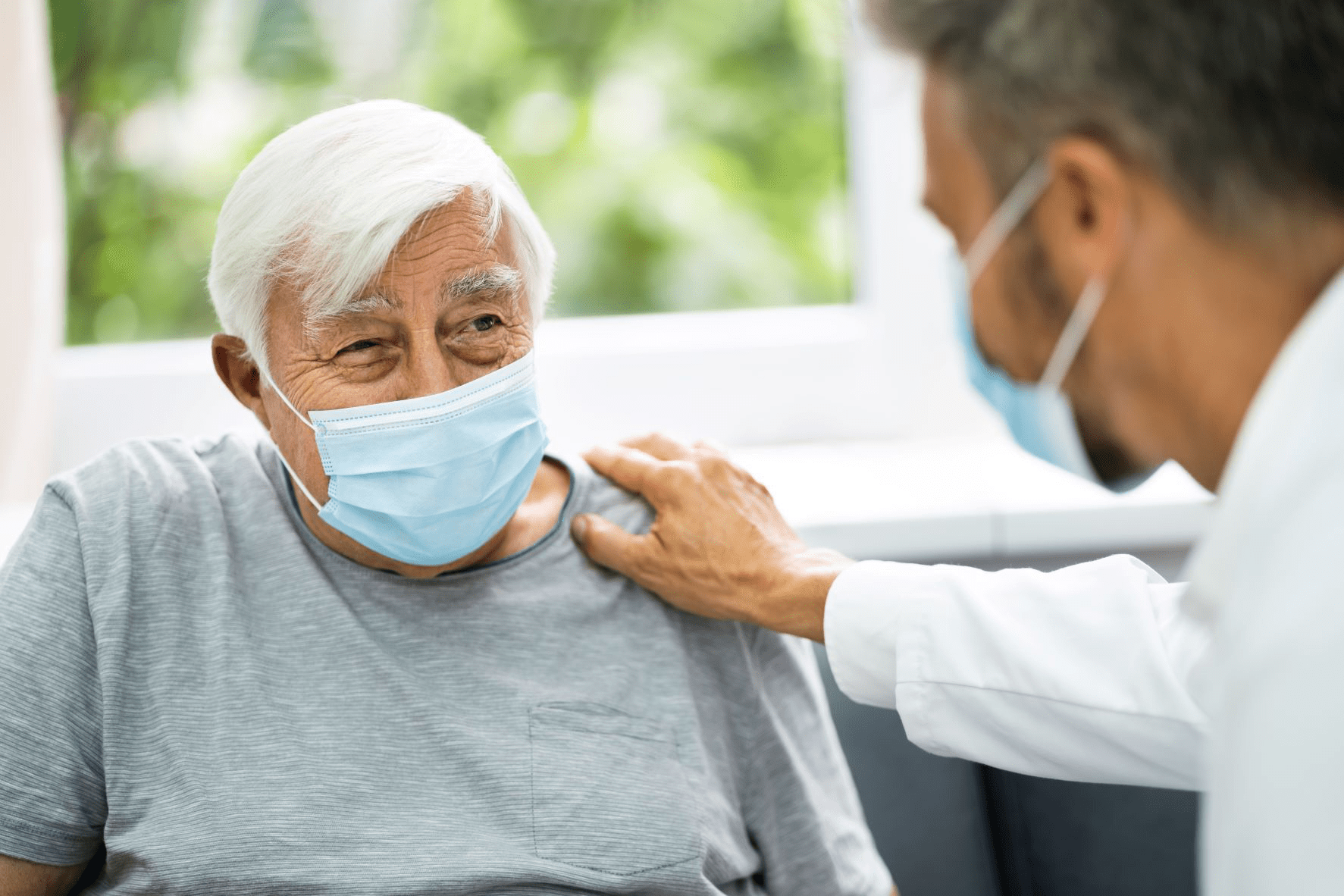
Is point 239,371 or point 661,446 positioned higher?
point 239,371

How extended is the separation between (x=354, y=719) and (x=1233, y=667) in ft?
2.93

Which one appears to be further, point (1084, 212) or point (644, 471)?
point (644, 471)

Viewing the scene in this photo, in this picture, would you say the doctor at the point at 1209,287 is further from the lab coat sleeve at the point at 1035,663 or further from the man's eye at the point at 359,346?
the man's eye at the point at 359,346

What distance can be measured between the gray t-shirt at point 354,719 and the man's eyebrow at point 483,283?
0.96 ft

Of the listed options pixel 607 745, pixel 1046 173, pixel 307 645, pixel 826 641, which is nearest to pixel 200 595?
pixel 307 645

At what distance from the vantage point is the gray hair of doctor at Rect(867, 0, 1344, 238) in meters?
0.69

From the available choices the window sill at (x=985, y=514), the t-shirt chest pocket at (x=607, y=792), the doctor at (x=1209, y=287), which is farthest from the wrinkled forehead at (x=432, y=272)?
the window sill at (x=985, y=514)

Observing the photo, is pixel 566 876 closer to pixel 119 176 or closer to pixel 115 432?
pixel 115 432

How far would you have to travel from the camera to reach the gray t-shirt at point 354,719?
1.21m

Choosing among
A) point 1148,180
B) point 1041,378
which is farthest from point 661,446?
point 1148,180

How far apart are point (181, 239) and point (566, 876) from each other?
1633 mm

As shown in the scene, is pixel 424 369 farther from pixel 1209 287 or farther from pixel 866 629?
pixel 1209 287

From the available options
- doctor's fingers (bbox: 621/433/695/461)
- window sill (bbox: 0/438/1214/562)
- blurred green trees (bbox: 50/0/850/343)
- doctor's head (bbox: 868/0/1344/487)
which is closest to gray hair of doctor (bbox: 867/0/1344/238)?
doctor's head (bbox: 868/0/1344/487)

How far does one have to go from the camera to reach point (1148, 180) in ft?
2.47
